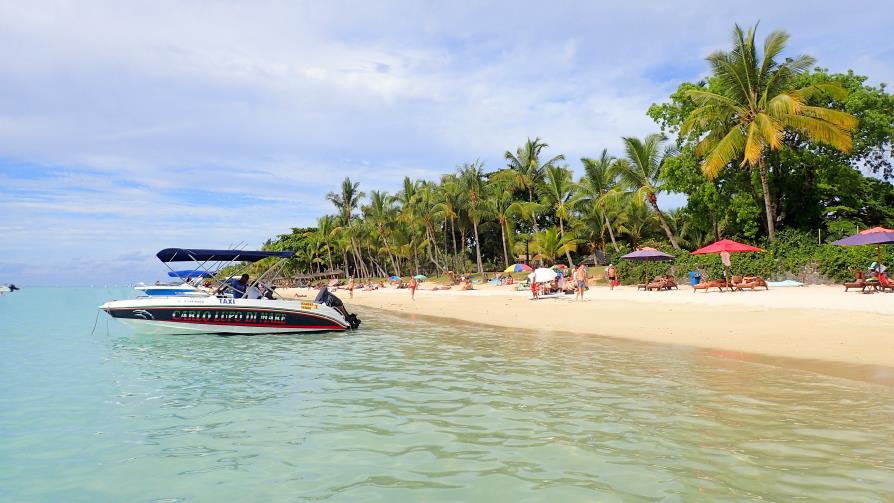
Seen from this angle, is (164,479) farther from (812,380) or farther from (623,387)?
(812,380)

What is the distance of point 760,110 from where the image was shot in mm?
27094

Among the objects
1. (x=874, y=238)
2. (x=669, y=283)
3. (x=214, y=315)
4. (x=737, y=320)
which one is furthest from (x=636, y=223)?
(x=214, y=315)

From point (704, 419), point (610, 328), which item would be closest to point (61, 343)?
point (610, 328)

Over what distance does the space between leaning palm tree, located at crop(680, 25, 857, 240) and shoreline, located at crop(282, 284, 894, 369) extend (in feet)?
23.0

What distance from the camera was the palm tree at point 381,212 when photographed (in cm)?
6244

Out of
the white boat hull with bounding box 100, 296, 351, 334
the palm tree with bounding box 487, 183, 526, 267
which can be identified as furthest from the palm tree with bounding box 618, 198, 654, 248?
the white boat hull with bounding box 100, 296, 351, 334

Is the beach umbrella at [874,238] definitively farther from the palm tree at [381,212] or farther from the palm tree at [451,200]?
the palm tree at [381,212]

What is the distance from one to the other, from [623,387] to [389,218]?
55076 mm

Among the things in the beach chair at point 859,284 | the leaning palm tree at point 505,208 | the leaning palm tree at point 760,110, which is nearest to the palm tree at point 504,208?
the leaning palm tree at point 505,208

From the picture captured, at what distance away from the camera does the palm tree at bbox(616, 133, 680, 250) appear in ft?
115

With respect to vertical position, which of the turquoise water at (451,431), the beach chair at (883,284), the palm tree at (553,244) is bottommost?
the turquoise water at (451,431)

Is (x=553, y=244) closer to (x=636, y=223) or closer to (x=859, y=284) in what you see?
(x=636, y=223)

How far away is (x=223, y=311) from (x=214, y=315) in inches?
11.3

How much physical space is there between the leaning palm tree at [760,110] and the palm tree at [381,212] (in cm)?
3824
